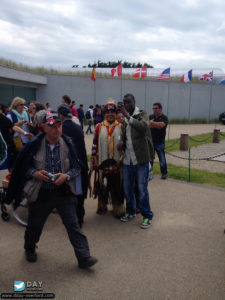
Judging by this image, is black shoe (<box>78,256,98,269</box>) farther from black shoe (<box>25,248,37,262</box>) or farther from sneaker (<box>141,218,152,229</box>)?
sneaker (<box>141,218,152,229</box>)

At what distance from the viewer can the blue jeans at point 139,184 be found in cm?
447

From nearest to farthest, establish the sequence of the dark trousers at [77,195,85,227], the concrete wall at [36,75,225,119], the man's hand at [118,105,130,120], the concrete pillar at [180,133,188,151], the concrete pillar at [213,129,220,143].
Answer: the man's hand at [118,105,130,120], the dark trousers at [77,195,85,227], the concrete pillar at [180,133,188,151], the concrete pillar at [213,129,220,143], the concrete wall at [36,75,225,119]

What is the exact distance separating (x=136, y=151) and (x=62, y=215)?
159 cm

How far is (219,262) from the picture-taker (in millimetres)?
3574

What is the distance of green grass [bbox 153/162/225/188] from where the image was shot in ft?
23.6

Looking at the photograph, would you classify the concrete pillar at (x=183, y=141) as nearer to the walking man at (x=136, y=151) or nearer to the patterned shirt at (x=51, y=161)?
the walking man at (x=136, y=151)

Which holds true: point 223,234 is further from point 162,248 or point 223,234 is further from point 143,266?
point 143,266

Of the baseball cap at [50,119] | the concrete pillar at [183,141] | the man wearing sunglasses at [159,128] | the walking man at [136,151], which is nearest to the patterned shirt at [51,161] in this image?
the baseball cap at [50,119]

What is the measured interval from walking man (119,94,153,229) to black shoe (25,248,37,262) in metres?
1.70

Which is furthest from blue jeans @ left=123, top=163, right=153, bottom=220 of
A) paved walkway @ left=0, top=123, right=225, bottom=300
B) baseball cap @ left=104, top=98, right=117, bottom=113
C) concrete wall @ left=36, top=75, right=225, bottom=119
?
concrete wall @ left=36, top=75, right=225, bottom=119

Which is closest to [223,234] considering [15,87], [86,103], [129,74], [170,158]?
[170,158]

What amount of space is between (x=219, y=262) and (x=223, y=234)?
836 mm

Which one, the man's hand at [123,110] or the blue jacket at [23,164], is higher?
the man's hand at [123,110]

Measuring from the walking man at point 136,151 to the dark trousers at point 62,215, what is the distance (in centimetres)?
138
